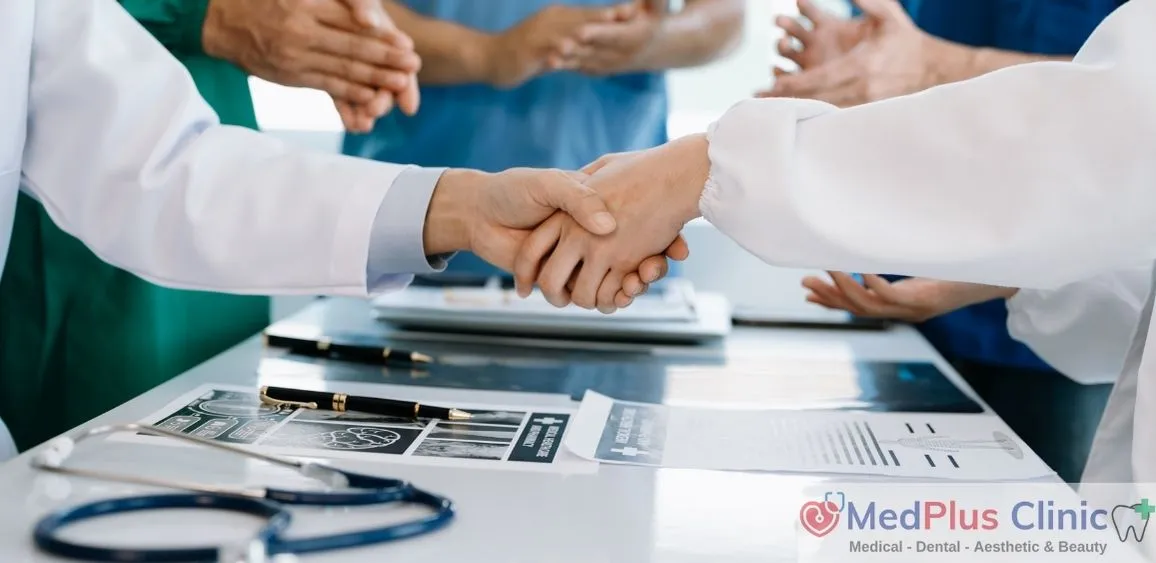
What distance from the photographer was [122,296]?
112 centimetres

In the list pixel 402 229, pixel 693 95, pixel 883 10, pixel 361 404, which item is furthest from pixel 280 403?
pixel 693 95

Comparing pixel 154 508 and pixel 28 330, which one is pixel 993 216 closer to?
pixel 154 508

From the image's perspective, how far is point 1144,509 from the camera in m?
0.68

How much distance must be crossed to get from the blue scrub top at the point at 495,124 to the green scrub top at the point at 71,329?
55 centimetres

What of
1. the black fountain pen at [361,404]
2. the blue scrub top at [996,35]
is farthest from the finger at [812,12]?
the black fountain pen at [361,404]

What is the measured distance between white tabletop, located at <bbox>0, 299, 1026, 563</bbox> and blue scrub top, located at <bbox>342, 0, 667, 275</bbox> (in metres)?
0.92

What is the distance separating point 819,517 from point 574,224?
1.20 feet

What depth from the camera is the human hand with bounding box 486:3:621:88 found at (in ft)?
4.99

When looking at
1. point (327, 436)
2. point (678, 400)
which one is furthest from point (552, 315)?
point (327, 436)

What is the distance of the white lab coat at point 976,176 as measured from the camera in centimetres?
67

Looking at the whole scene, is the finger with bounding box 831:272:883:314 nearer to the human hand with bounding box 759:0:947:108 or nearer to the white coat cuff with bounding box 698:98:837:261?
the human hand with bounding box 759:0:947:108

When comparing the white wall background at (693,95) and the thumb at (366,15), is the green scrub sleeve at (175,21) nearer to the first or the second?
the thumb at (366,15)

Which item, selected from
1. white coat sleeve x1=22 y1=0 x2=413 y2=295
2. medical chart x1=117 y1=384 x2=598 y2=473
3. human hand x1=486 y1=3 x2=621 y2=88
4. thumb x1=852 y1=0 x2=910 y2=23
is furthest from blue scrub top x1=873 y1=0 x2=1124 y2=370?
white coat sleeve x1=22 y1=0 x2=413 y2=295

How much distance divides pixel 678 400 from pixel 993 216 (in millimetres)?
333
